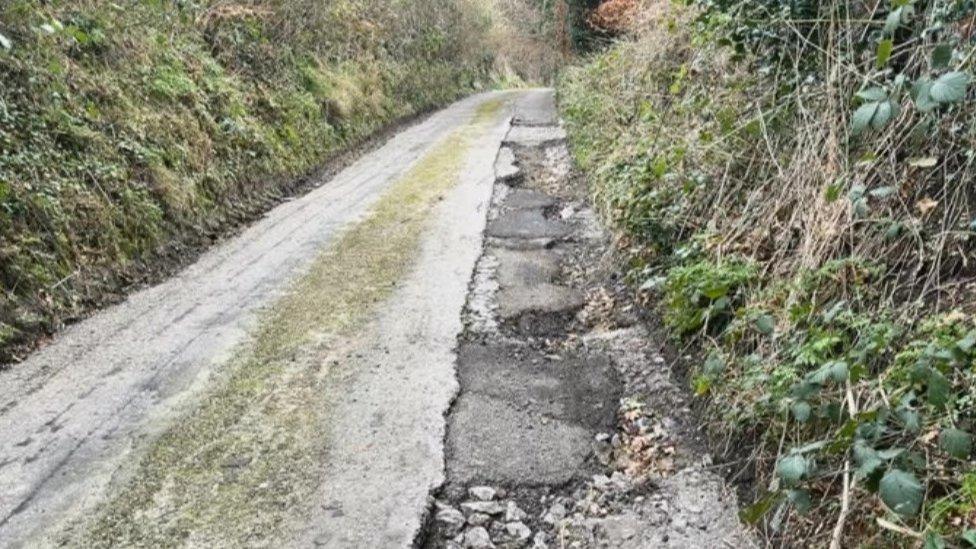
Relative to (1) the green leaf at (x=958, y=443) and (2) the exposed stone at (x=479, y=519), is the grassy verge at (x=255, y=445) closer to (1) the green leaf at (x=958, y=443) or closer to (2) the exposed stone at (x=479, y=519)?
(2) the exposed stone at (x=479, y=519)

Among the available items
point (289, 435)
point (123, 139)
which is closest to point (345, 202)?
point (123, 139)

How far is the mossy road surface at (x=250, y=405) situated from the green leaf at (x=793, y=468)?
1.42 meters

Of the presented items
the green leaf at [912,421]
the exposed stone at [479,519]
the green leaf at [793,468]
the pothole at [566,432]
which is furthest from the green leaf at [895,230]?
the exposed stone at [479,519]

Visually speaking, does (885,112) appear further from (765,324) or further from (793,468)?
(793,468)

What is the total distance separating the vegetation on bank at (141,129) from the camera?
5.18 m

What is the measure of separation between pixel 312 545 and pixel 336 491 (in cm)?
34

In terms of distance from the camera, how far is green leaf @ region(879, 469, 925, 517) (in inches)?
71.0

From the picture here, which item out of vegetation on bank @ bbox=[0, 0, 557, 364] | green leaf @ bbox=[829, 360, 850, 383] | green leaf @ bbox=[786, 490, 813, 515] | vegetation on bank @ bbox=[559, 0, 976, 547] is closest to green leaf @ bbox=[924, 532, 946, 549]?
vegetation on bank @ bbox=[559, 0, 976, 547]

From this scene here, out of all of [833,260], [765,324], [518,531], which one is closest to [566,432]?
[518,531]

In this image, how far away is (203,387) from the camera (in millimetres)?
3863

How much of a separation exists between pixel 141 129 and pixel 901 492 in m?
7.13

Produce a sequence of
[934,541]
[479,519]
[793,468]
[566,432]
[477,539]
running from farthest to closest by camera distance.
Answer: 1. [566,432]
2. [479,519]
3. [477,539]
4. [793,468]
5. [934,541]

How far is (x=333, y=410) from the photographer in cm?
361

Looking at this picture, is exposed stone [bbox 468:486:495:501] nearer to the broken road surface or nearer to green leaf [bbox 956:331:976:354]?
the broken road surface
